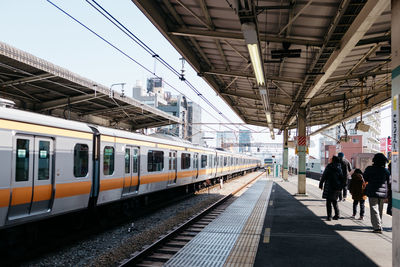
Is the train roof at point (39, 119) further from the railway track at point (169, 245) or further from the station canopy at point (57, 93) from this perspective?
the station canopy at point (57, 93)

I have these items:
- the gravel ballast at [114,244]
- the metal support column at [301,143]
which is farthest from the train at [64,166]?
the metal support column at [301,143]

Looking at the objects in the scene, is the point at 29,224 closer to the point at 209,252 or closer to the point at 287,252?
the point at 209,252

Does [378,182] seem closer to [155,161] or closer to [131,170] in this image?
[131,170]

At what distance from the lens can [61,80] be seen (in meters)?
12.0

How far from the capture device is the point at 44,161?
6.65m

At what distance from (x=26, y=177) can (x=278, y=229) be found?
582 cm

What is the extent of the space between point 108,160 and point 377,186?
21.9 ft

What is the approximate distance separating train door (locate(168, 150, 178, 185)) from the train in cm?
162

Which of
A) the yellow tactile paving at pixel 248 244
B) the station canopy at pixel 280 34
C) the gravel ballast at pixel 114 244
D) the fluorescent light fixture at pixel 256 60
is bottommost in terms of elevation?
the gravel ballast at pixel 114 244

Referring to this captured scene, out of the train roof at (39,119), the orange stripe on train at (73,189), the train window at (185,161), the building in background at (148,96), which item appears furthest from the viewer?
the building in background at (148,96)

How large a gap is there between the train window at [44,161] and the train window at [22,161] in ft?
1.09

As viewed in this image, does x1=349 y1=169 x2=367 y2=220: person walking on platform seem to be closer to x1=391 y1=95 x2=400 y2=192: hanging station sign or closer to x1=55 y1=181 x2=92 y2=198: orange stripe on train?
x1=391 y1=95 x2=400 y2=192: hanging station sign

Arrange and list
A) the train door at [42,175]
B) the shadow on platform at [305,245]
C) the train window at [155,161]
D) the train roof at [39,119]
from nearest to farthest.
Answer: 1. the train roof at [39,119]
2. the shadow on platform at [305,245]
3. the train door at [42,175]
4. the train window at [155,161]

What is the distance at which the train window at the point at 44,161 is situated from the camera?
654 centimetres
